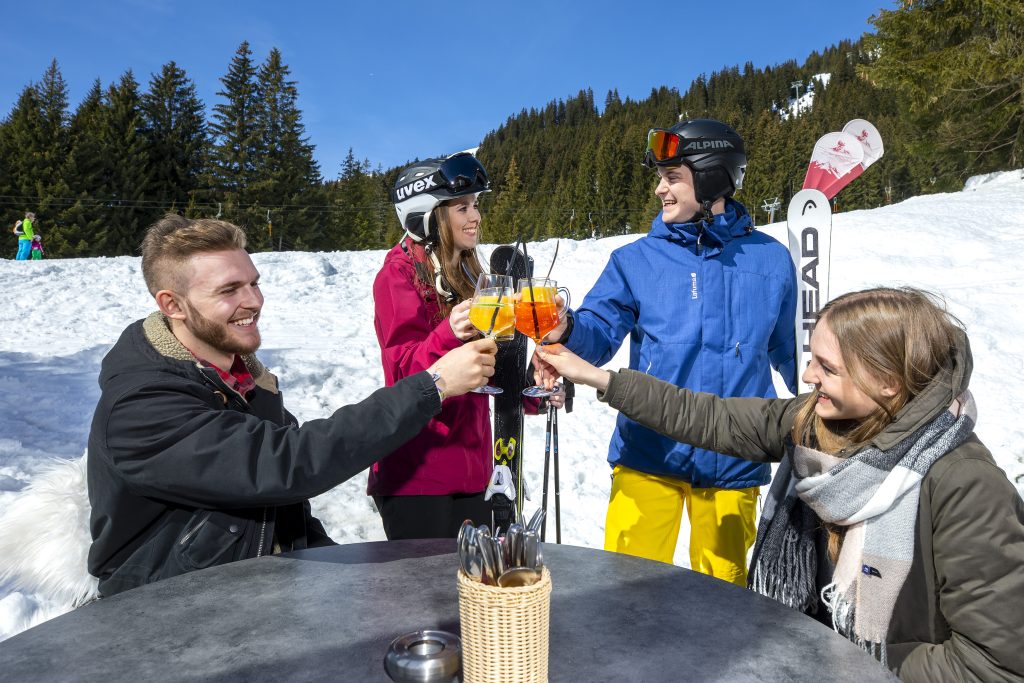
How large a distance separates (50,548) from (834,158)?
4952 mm

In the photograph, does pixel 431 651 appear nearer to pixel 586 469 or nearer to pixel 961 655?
pixel 961 655

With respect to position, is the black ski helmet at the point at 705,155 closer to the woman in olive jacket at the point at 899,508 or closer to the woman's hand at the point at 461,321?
the woman in olive jacket at the point at 899,508

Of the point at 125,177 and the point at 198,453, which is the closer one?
the point at 198,453

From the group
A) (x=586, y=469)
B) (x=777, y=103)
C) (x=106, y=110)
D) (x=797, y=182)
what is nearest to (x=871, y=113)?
(x=797, y=182)

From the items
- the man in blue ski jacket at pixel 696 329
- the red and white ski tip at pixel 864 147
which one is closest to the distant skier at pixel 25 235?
the red and white ski tip at pixel 864 147

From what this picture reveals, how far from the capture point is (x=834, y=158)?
15.5ft

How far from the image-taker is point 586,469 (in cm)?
600

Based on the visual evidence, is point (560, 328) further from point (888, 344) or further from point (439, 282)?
point (888, 344)

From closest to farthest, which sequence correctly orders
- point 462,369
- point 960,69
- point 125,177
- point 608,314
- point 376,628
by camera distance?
point 376,628, point 462,369, point 608,314, point 960,69, point 125,177

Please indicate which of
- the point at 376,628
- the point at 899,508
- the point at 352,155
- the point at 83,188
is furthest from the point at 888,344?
the point at 352,155

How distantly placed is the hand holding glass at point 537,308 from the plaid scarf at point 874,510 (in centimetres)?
96

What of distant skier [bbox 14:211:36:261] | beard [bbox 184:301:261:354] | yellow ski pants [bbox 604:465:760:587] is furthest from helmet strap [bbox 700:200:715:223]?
distant skier [bbox 14:211:36:261]

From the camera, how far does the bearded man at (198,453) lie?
178 cm

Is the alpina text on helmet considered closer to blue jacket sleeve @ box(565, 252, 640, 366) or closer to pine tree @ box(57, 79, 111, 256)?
blue jacket sleeve @ box(565, 252, 640, 366)
